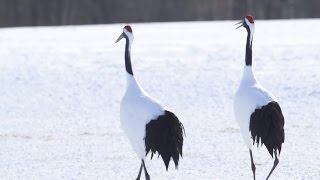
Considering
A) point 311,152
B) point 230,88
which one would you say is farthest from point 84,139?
point 230,88

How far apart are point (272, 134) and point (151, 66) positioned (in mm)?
7734

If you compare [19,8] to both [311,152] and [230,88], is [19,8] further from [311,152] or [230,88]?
[311,152]

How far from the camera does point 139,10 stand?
952 inches

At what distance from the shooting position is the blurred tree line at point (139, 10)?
78.1 feet

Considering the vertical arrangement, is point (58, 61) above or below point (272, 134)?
below

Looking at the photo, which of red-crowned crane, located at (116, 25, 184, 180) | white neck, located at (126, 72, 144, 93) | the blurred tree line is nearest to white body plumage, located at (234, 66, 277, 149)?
red-crowned crane, located at (116, 25, 184, 180)

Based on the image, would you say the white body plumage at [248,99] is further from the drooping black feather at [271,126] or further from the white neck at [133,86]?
the white neck at [133,86]

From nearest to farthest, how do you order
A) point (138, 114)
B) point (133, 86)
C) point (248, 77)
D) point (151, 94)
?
point (138, 114) < point (133, 86) < point (248, 77) < point (151, 94)

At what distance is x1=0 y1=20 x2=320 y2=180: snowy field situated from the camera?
755cm

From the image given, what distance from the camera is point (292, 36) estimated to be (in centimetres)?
1764

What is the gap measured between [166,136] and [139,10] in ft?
59.0

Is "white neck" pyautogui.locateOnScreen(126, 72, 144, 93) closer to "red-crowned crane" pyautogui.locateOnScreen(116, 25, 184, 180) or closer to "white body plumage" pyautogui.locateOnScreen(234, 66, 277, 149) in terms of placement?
"red-crowned crane" pyautogui.locateOnScreen(116, 25, 184, 180)

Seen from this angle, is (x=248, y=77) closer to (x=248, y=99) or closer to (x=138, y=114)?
(x=248, y=99)

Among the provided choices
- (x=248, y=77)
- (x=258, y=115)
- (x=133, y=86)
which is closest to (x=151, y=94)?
(x=248, y=77)
